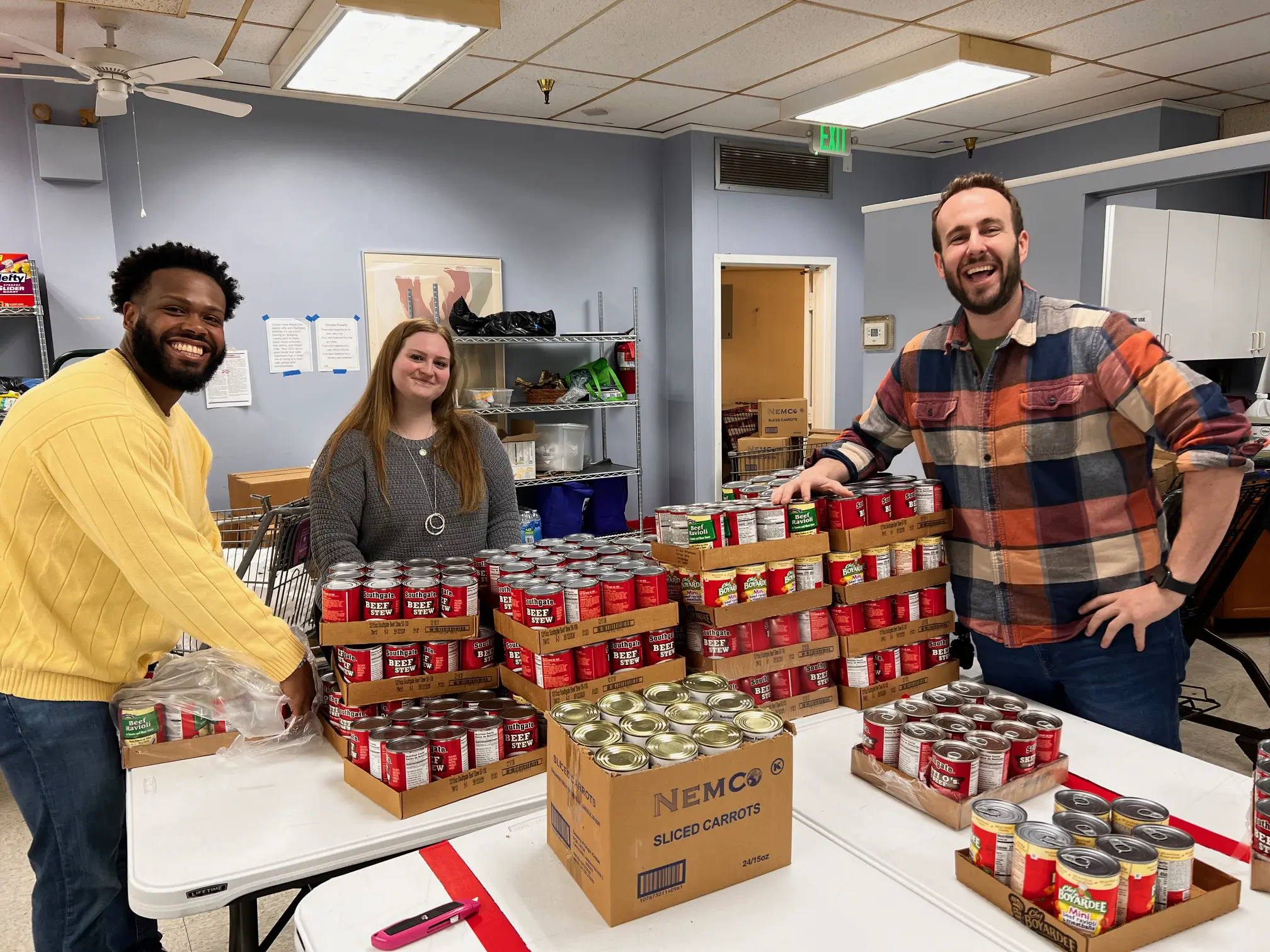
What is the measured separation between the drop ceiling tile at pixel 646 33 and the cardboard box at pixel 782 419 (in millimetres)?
2665

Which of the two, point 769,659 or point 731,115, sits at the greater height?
Result: point 731,115

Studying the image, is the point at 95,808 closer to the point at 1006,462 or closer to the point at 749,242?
the point at 1006,462

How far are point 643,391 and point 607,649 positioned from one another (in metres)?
4.76

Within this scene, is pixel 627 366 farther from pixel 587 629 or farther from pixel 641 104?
pixel 587 629

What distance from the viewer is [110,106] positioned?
362 cm

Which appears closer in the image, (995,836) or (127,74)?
(995,836)

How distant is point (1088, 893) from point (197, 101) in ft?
13.3

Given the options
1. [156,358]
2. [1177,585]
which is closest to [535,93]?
[156,358]

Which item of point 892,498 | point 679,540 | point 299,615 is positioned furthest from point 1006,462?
point 299,615

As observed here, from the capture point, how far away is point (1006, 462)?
188 cm

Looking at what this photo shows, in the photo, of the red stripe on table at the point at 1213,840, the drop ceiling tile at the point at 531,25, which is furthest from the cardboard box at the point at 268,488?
the red stripe on table at the point at 1213,840

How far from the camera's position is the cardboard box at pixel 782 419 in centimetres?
652

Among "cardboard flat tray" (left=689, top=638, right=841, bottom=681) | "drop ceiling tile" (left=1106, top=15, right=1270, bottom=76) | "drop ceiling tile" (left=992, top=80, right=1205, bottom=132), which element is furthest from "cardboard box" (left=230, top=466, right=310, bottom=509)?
"drop ceiling tile" (left=992, top=80, right=1205, bottom=132)

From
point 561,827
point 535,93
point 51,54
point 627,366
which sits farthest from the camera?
point 627,366
